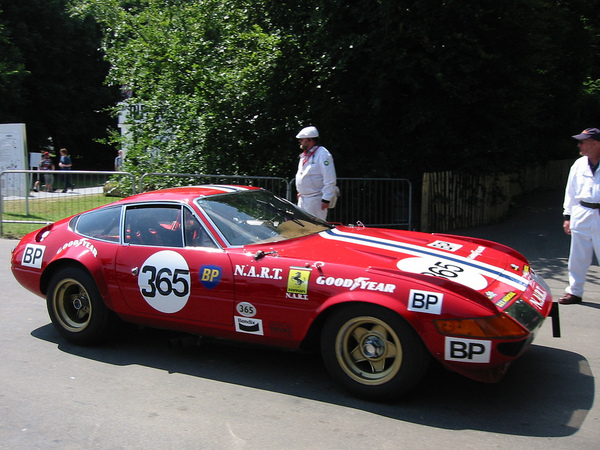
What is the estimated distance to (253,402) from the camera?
3.88 meters

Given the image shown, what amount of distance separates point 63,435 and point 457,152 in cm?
998

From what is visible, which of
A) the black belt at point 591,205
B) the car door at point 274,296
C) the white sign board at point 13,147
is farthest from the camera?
the white sign board at point 13,147

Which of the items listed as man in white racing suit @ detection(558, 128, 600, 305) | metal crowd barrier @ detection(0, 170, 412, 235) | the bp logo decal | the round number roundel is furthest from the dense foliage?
the bp logo decal

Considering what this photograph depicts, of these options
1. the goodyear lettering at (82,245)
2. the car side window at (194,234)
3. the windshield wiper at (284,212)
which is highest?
the windshield wiper at (284,212)

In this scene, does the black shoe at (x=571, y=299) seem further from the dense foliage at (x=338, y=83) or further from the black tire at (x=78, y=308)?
the dense foliage at (x=338, y=83)

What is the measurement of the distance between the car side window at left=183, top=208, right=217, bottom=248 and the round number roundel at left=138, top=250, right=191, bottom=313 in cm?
16

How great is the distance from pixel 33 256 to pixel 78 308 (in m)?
0.72

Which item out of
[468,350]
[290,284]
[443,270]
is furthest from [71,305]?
[468,350]

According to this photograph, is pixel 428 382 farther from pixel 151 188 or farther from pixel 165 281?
pixel 151 188

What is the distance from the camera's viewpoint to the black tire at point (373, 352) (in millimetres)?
3621

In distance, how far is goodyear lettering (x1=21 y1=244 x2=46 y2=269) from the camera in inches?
206

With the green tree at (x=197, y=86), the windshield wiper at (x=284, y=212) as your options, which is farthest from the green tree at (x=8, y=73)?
the windshield wiper at (x=284, y=212)

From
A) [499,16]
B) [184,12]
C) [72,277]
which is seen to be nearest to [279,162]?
[184,12]

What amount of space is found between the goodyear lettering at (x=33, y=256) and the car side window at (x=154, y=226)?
95cm
